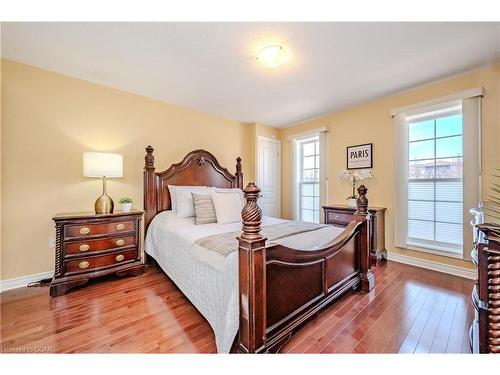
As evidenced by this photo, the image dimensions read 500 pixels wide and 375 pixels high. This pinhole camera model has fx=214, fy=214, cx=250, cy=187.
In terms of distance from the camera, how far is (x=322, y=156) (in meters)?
3.92

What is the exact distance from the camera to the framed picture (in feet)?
10.9

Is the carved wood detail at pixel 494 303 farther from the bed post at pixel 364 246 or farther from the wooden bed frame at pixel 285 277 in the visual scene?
the bed post at pixel 364 246

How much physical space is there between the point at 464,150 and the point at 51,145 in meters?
4.71

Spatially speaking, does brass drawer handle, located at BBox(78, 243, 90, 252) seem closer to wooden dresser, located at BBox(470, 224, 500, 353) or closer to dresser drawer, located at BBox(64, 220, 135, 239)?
dresser drawer, located at BBox(64, 220, 135, 239)

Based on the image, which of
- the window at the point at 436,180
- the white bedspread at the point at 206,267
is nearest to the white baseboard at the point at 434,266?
the window at the point at 436,180

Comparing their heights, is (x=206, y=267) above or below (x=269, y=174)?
below

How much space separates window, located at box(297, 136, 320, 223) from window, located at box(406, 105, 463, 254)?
1.50 meters

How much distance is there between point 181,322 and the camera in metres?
1.67

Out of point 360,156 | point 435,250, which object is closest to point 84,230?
point 360,156

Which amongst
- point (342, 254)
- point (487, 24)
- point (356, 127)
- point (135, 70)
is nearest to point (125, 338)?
point (342, 254)

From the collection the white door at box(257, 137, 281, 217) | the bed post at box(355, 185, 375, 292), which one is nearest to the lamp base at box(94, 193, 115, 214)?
the white door at box(257, 137, 281, 217)

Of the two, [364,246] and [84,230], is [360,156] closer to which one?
[364,246]

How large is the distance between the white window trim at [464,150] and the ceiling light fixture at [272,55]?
6.59ft

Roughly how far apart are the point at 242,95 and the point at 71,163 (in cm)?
229
